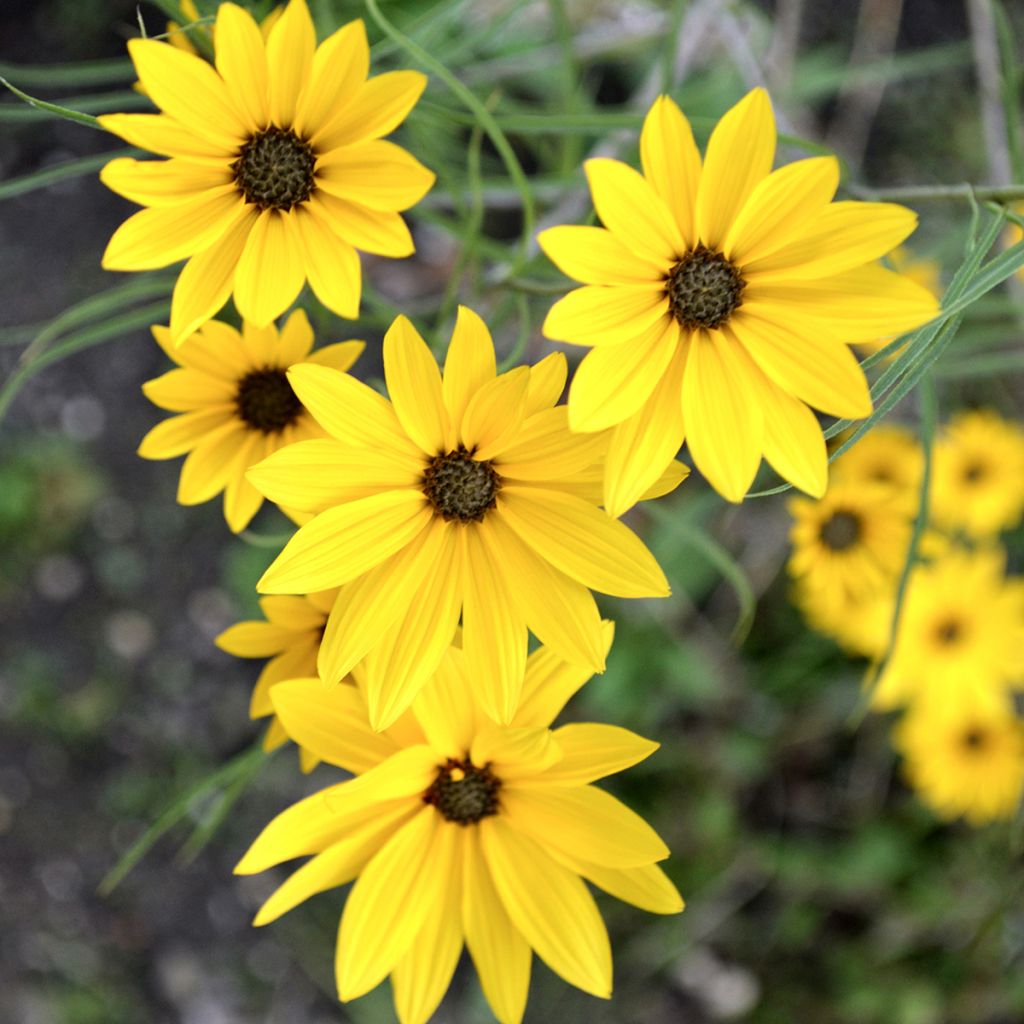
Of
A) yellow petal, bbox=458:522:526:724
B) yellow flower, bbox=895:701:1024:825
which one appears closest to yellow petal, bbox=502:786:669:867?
yellow petal, bbox=458:522:526:724

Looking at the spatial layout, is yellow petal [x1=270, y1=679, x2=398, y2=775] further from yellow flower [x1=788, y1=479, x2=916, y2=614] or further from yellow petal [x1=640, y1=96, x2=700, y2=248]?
yellow flower [x1=788, y1=479, x2=916, y2=614]

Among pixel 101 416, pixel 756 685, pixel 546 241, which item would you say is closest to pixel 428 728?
pixel 546 241

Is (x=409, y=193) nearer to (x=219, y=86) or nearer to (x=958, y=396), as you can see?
(x=219, y=86)

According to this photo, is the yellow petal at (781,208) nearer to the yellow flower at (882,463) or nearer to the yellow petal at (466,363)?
the yellow petal at (466,363)

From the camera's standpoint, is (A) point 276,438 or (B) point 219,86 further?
(A) point 276,438

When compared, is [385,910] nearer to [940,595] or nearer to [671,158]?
[671,158]
